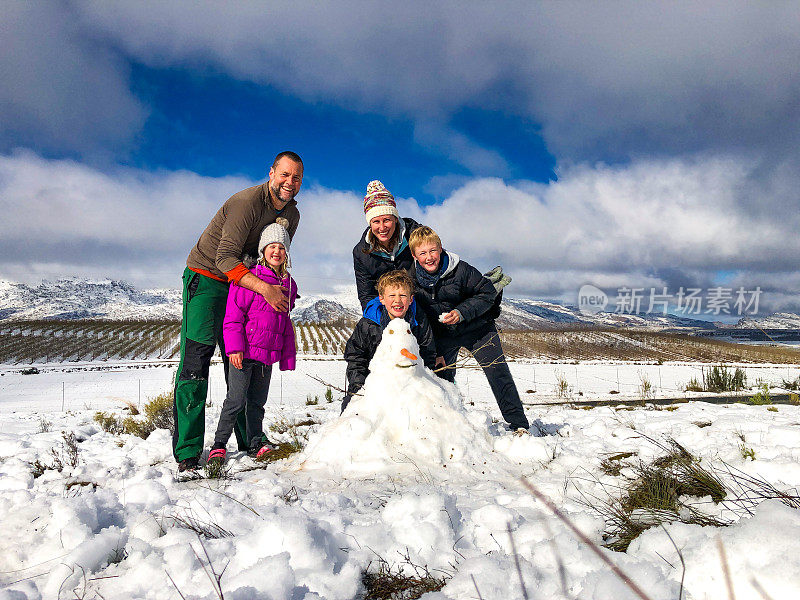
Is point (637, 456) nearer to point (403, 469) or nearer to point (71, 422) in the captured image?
point (403, 469)

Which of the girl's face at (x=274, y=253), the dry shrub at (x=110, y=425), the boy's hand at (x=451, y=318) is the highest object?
the girl's face at (x=274, y=253)

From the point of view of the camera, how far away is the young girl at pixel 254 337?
10.7 ft

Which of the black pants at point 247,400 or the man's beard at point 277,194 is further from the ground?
the man's beard at point 277,194

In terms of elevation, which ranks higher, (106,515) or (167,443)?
(106,515)

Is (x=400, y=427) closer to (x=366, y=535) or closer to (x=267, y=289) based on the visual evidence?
(x=366, y=535)

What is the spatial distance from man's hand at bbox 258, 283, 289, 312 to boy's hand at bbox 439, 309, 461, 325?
142cm

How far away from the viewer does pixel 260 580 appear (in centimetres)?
113

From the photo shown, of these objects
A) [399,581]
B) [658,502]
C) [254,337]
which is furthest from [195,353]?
[658,502]

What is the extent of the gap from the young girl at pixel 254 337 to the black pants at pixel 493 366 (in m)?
1.66

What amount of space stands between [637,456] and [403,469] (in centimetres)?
172

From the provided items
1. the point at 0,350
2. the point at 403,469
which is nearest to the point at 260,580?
the point at 403,469

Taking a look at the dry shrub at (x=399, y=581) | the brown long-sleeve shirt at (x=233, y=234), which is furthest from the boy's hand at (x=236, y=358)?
the dry shrub at (x=399, y=581)

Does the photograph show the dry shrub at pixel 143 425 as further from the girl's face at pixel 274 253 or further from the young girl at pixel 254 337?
the girl's face at pixel 274 253

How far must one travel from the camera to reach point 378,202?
3.62 meters
